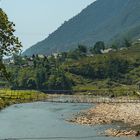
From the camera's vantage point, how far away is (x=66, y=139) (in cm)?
6694

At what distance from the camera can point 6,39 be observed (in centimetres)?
3941

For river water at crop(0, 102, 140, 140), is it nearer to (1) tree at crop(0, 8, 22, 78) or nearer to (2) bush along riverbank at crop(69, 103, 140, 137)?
(2) bush along riverbank at crop(69, 103, 140, 137)

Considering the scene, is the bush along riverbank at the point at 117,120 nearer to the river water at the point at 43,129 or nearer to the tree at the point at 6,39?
the river water at the point at 43,129

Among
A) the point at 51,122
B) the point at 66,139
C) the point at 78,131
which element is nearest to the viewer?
the point at 66,139

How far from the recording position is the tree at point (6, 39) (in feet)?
127

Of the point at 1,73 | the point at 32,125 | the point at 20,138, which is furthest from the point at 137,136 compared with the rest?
the point at 1,73

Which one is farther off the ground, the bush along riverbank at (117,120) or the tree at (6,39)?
the tree at (6,39)

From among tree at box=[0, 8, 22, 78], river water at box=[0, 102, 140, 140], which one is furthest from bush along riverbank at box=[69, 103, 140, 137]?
tree at box=[0, 8, 22, 78]

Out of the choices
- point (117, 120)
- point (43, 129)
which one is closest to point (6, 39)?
point (43, 129)

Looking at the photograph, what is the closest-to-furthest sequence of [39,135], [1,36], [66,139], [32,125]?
[1,36], [66,139], [39,135], [32,125]

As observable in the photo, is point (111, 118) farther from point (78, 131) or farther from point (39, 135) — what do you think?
point (39, 135)

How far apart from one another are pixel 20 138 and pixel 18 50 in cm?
3096

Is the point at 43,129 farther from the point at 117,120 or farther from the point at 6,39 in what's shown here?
the point at 6,39

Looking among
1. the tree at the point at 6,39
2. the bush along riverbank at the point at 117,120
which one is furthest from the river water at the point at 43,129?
the tree at the point at 6,39
